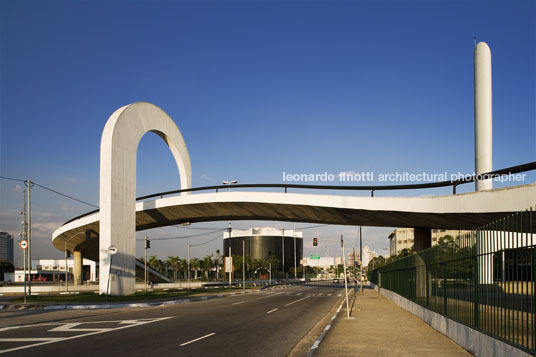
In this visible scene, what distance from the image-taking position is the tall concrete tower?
121ft

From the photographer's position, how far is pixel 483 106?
123 ft

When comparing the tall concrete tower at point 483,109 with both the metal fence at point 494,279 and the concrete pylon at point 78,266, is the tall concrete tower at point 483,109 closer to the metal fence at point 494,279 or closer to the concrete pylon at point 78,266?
the metal fence at point 494,279

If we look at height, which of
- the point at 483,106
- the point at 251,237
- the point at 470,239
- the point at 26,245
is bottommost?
the point at 251,237

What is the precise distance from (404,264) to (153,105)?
88.9ft

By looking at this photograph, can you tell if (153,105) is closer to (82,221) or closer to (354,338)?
(82,221)

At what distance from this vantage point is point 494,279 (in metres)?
9.38

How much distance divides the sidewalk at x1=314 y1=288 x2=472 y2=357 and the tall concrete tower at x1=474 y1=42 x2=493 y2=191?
Result: 21.2 metres

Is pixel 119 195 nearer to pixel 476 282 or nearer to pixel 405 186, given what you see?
pixel 405 186

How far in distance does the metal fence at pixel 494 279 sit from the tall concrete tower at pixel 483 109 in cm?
2390

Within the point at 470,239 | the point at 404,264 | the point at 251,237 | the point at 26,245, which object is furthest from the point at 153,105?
the point at 251,237

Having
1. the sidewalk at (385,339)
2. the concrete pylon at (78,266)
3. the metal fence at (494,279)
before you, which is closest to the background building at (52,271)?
the concrete pylon at (78,266)

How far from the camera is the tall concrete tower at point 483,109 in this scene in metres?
37.0

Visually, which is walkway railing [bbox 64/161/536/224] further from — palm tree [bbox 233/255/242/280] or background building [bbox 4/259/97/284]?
palm tree [bbox 233/255/242/280]

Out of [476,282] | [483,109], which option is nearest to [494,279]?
[476,282]
